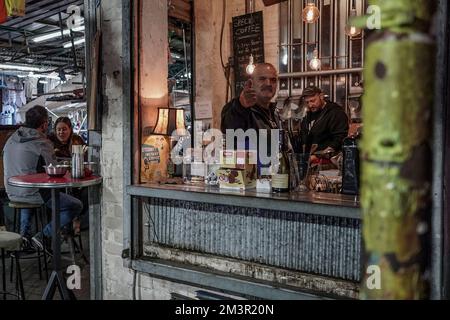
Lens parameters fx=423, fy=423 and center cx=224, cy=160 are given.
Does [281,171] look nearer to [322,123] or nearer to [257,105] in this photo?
[257,105]

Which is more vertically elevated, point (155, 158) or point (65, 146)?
point (65, 146)

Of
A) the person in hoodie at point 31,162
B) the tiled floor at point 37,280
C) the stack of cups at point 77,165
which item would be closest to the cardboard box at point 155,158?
the stack of cups at point 77,165

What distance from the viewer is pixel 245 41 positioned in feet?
23.2

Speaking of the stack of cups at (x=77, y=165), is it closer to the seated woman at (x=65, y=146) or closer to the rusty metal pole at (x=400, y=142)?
the rusty metal pole at (x=400, y=142)

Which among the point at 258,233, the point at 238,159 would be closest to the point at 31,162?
the point at 238,159

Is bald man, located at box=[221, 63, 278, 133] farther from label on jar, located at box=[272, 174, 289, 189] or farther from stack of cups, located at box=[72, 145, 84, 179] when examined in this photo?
stack of cups, located at box=[72, 145, 84, 179]

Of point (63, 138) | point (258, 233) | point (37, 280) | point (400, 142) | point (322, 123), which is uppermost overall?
point (322, 123)

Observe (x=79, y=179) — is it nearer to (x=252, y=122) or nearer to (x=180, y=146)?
(x=180, y=146)

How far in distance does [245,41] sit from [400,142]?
6381mm

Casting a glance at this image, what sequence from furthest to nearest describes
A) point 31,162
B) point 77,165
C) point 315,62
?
point 315,62 < point 31,162 < point 77,165

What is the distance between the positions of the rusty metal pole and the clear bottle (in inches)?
72.9

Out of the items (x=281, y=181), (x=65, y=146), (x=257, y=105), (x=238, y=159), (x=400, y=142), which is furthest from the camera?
(x=65, y=146)

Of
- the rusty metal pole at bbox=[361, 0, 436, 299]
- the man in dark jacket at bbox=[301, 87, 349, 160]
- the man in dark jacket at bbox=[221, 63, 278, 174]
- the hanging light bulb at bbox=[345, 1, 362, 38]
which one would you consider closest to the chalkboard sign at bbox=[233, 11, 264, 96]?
the hanging light bulb at bbox=[345, 1, 362, 38]

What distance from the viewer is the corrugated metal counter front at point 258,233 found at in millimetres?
2621
